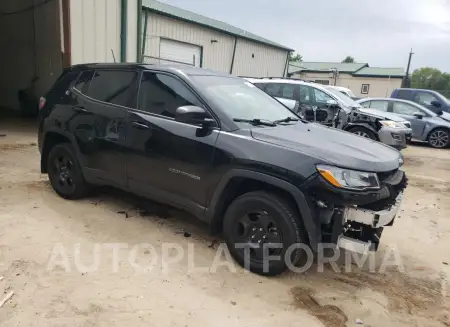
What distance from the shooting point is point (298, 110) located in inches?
367

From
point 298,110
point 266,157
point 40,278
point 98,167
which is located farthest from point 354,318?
point 298,110

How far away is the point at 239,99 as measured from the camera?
12.4ft

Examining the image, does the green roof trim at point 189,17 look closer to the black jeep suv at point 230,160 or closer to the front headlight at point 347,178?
the black jeep suv at point 230,160

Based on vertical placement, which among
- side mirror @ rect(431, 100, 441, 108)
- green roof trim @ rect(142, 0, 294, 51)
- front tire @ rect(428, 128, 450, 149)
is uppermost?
green roof trim @ rect(142, 0, 294, 51)

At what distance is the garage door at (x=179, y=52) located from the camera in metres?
14.0

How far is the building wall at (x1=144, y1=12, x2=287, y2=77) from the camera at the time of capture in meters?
13.5

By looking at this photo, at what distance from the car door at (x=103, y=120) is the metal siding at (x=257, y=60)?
15.2m

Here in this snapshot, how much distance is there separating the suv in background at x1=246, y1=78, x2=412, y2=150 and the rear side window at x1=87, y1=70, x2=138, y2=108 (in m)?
4.75

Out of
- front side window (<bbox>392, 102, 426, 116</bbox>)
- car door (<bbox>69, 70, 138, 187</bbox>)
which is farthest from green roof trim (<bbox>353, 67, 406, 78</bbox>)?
car door (<bbox>69, 70, 138, 187</bbox>)

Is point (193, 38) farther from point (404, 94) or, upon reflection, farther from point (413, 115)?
point (413, 115)

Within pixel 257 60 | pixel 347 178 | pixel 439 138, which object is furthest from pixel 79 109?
pixel 257 60

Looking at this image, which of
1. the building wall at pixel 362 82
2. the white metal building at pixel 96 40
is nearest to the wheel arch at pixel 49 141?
the white metal building at pixel 96 40

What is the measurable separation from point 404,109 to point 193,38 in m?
8.69

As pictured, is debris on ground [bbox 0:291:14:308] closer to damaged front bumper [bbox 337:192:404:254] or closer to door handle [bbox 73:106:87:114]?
door handle [bbox 73:106:87:114]
